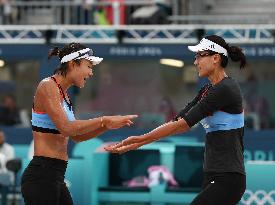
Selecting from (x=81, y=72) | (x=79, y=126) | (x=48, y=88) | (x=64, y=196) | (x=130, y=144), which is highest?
(x=81, y=72)

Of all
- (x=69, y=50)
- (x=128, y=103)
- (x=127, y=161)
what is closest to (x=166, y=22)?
(x=128, y=103)

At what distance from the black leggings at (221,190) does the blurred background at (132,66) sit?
6451mm

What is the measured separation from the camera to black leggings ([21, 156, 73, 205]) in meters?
5.71

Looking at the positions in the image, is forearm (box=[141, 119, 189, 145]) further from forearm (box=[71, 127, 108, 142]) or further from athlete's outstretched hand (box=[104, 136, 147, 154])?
forearm (box=[71, 127, 108, 142])

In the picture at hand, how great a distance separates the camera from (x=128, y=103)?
50.1 feet

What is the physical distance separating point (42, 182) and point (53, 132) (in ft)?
1.11

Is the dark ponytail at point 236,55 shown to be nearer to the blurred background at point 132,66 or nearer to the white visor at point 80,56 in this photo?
the white visor at point 80,56

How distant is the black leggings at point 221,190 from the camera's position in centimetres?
549

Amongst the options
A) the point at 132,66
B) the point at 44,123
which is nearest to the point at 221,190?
the point at 44,123

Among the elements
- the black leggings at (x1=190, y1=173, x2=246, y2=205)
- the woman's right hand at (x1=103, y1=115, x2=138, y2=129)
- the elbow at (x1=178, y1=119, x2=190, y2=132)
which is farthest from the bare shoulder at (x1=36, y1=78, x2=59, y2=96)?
the black leggings at (x1=190, y1=173, x2=246, y2=205)

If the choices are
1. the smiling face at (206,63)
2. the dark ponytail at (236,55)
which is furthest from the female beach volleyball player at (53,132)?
the dark ponytail at (236,55)

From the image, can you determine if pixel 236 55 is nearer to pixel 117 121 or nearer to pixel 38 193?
pixel 117 121

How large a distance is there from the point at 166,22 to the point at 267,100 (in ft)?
6.90

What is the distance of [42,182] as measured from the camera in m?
5.72
